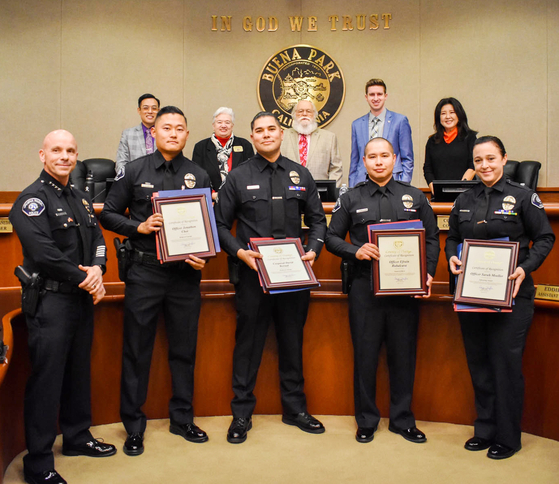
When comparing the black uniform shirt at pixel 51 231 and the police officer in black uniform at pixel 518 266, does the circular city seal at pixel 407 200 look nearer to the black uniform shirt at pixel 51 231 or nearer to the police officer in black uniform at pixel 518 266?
the police officer in black uniform at pixel 518 266

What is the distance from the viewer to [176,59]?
623 centimetres

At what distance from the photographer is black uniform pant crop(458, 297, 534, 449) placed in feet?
8.38

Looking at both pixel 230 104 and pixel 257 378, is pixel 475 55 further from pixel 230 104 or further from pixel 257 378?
pixel 257 378

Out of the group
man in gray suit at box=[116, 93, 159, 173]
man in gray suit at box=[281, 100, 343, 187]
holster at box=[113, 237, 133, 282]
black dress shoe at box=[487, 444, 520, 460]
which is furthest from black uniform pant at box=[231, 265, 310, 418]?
man in gray suit at box=[116, 93, 159, 173]

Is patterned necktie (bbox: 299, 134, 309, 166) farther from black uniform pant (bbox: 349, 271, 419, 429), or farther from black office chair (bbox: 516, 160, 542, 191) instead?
black office chair (bbox: 516, 160, 542, 191)

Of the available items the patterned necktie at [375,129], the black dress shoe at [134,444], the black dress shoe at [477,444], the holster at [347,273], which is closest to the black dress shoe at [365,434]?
the black dress shoe at [477,444]

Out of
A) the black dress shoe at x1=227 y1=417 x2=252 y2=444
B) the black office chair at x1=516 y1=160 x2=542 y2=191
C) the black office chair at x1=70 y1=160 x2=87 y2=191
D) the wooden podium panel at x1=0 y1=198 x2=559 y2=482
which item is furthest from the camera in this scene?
the black office chair at x1=516 y1=160 x2=542 y2=191

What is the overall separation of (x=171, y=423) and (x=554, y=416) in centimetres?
197

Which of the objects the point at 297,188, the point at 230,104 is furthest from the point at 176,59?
the point at 297,188

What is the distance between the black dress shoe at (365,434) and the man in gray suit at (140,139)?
2500 mm

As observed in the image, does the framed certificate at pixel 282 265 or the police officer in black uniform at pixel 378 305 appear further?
the police officer in black uniform at pixel 378 305

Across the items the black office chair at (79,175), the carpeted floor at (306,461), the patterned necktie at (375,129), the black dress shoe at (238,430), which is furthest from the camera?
the black office chair at (79,175)

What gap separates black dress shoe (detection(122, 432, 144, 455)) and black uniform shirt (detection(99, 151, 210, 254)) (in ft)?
2.94

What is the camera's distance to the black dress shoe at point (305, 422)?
288cm
